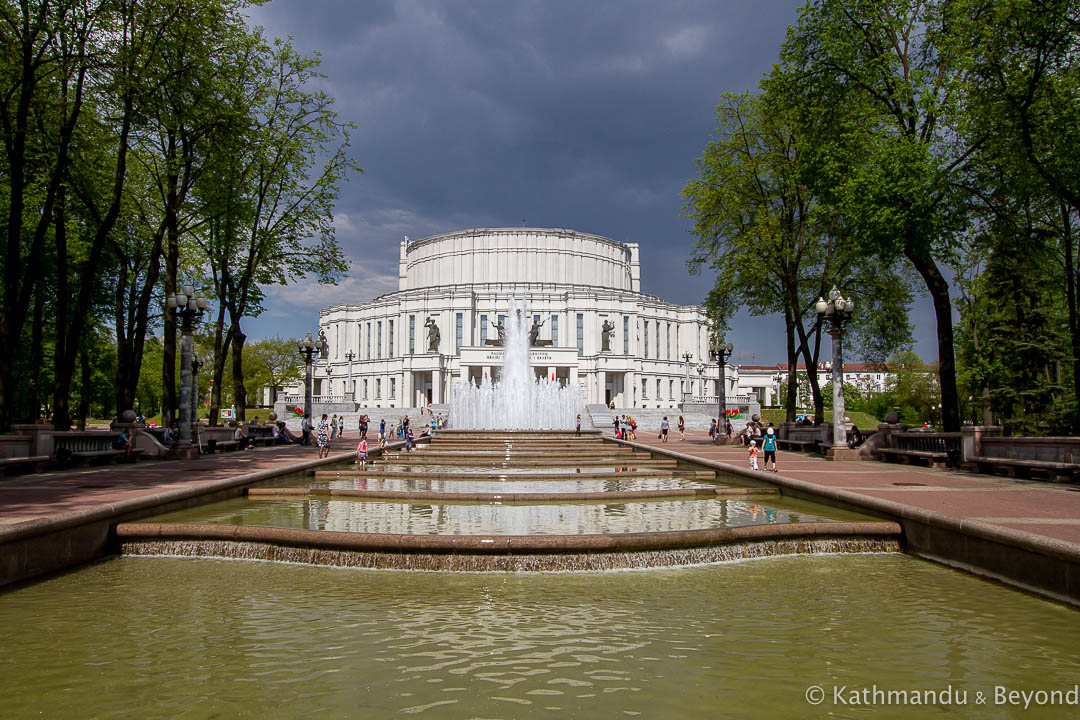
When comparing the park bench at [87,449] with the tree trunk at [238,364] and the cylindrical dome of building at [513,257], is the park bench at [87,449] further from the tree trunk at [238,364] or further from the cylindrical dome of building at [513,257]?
the cylindrical dome of building at [513,257]

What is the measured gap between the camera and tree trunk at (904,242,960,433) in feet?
64.2

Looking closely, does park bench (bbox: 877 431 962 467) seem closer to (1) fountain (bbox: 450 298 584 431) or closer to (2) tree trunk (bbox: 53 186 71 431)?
(1) fountain (bbox: 450 298 584 431)

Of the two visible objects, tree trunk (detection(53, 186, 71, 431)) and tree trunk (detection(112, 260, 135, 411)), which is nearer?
tree trunk (detection(53, 186, 71, 431))

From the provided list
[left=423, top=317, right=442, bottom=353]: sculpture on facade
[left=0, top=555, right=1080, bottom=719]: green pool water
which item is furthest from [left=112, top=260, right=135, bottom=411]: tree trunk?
[left=423, top=317, right=442, bottom=353]: sculpture on facade

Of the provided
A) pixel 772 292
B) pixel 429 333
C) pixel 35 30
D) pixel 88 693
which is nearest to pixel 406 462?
pixel 35 30

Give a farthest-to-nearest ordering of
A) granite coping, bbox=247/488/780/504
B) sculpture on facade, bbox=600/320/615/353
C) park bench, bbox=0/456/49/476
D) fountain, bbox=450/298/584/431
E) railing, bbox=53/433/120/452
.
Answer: sculpture on facade, bbox=600/320/615/353, fountain, bbox=450/298/584/431, railing, bbox=53/433/120/452, park bench, bbox=0/456/49/476, granite coping, bbox=247/488/780/504

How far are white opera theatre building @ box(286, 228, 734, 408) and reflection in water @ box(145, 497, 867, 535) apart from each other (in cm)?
6017

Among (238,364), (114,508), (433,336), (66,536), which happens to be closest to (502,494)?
(114,508)

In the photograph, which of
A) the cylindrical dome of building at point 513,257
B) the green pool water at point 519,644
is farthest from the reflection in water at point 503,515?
the cylindrical dome of building at point 513,257

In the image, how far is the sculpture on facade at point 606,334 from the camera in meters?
83.1

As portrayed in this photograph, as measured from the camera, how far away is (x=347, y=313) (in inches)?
3794

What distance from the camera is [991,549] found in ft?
25.1

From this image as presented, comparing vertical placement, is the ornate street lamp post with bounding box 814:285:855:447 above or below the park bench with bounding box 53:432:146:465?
above

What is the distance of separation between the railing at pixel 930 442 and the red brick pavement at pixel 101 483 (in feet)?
61.0
